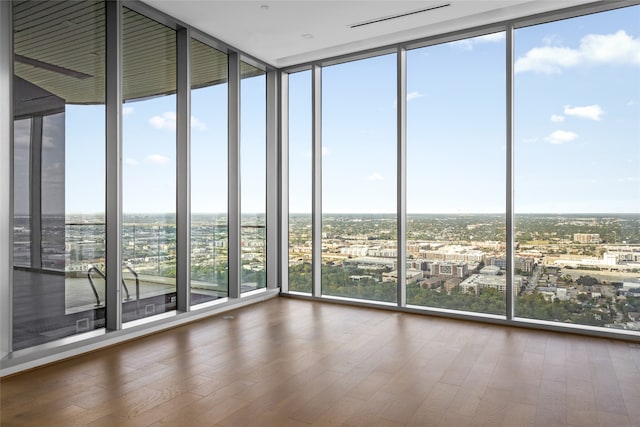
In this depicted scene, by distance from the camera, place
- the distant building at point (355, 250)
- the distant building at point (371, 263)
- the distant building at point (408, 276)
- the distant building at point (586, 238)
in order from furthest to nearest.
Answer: the distant building at point (355, 250) < the distant building at point (371, 263) < the distant building at point (408, 276) < the distant building at point (586, 238)

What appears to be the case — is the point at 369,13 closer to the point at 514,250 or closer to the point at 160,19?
the point at 160,19

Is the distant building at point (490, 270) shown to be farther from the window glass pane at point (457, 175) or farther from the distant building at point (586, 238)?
the distant building at point (586, 238)

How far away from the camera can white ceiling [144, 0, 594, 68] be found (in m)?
4.20

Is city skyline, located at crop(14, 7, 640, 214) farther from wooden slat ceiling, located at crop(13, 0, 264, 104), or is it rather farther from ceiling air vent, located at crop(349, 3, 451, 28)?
ceiling air vent, located at crop(349, 3, 451, 28)

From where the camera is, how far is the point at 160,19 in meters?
4.41

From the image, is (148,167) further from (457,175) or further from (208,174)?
(457,175)

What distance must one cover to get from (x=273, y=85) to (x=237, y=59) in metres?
0.78

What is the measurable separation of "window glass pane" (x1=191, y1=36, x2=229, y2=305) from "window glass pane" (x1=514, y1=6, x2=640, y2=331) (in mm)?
3354

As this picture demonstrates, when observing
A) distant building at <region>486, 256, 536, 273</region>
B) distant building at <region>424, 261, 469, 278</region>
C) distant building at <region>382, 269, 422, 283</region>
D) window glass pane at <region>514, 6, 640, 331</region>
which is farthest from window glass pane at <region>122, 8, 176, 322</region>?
window glass pane at <region>514, 6, 640, 331</region>

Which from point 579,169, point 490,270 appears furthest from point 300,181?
point 579,169

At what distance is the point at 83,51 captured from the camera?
12.8 ft

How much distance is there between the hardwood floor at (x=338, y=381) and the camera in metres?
2.57

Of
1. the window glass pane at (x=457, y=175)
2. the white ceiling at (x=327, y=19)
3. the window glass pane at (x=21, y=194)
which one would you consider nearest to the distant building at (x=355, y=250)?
the window glass pane at (x=457, y=175)

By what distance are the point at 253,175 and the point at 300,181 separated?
65 centimetres
